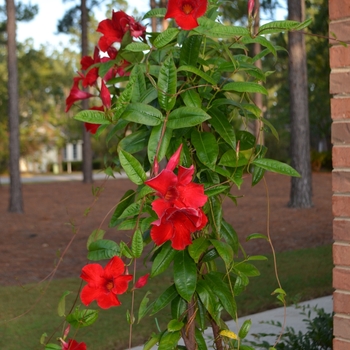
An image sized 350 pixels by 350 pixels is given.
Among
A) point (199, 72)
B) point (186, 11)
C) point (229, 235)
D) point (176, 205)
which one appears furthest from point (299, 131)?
point (176, 205)

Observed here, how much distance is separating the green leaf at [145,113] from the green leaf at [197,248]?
0.42m

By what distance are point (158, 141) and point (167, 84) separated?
17 cm

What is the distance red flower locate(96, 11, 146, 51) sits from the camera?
6.77ft

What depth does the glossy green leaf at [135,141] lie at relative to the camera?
2.00 meters

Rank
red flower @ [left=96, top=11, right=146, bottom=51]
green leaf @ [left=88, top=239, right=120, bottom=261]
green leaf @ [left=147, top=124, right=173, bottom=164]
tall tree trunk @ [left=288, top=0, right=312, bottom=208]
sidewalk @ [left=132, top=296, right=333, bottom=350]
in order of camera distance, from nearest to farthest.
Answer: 1. green leaf @ [left=147, top=124, right=173, bottom=164]
2. green leaf @ [left=88, top=239, right=120, bottom=261]
3. red flower @ [left=96, top=11, right=146, bottom=51]
4. sidewalk @ [left=132, top=296, right=333, bottom=350]
5. tall tree trunk @ [left=288, top=0, right=312, bottom=208]

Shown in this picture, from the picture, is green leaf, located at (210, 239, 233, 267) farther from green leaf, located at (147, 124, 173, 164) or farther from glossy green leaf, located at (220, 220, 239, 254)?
green leaf, located at (147, 124, 173, 164)

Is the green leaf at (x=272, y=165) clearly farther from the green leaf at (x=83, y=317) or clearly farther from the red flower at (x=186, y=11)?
the green leaf at (x=83, y=317)

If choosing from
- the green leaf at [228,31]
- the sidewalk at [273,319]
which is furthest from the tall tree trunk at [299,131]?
the green leaf at [228,31]

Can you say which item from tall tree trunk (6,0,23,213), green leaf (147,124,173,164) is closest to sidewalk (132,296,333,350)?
green leaf (147,124,173,164)

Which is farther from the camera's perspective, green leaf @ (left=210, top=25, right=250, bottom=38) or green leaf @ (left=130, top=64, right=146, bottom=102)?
green leaf @ (left=130, top=64, right=146, bottom=102)

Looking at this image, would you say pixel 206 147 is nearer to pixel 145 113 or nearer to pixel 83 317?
pixel 145 113

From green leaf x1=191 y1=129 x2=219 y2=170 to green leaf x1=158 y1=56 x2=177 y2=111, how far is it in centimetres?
19

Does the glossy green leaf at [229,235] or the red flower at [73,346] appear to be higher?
the glossy green leaf at [229,235]

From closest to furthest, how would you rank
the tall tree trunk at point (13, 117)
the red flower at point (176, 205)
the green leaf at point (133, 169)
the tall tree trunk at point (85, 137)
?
1. the red flower at point (176, 205)
2. the green leaf at point (133, 169)
3. the tall tree trunk at point (13, 117)
4. the tall tree trunk at point (85, 137)
